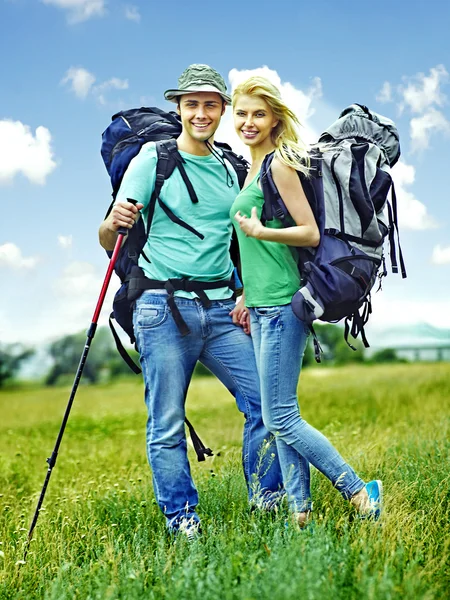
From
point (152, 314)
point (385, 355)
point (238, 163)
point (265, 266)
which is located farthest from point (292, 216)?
point (385, 355)

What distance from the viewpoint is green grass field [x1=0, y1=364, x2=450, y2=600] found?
3426mm

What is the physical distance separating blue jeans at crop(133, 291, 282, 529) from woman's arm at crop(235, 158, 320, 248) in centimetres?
79

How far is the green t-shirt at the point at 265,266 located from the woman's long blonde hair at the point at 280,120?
0.89 ft

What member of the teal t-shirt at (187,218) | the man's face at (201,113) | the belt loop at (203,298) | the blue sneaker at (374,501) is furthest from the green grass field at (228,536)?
the man's face at (201,113)

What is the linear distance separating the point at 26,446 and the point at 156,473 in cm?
669

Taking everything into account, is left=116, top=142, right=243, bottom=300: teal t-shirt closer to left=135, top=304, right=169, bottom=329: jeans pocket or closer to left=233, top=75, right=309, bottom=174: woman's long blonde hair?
left=135, top=304, right=169, bottom=329: jeans pocket

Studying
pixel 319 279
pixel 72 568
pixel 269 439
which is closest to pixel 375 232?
pixel 319 279

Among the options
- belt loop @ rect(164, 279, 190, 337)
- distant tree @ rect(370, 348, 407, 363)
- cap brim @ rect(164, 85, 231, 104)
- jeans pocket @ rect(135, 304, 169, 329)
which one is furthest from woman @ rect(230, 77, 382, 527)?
distant tree @ rect(370, 348, 407, 363)

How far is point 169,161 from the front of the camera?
15.7 feet

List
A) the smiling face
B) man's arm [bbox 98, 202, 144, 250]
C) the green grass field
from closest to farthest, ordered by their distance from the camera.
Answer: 1. the green grass field
2. the smiling face
3. man's arm [bbox 98, 202, 144, 250]

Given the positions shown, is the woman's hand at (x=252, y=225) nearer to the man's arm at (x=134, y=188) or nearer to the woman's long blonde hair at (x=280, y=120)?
the woman's long blonde hair at (x=280, y=120)

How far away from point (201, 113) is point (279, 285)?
1.30 metres

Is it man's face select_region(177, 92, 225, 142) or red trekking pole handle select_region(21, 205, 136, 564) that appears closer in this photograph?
man's face select_region(177, 92, 225, 142)

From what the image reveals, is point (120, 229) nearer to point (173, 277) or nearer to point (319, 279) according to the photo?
point (173, 277)
